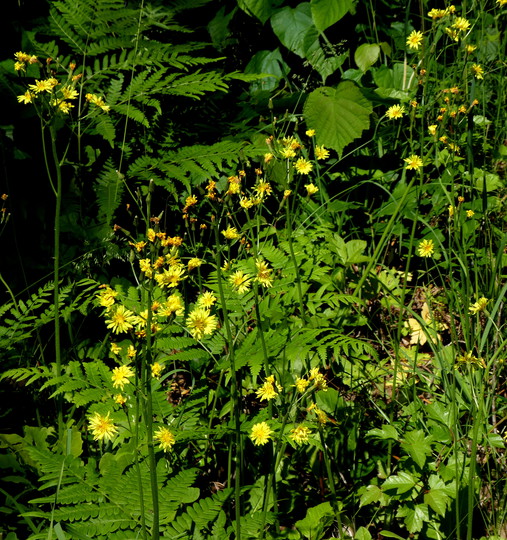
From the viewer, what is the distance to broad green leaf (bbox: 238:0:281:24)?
9.95 ft

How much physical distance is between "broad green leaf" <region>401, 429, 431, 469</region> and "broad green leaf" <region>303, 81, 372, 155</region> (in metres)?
1.45

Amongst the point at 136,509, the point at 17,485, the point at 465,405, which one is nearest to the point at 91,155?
the point at 17,485

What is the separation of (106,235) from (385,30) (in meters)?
2.07

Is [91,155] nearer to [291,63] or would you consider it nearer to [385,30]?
[291,63]

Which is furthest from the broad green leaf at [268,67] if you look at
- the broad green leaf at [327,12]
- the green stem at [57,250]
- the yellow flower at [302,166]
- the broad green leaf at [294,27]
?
the green stem at [57,250]

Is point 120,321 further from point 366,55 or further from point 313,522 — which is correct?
point 366,55

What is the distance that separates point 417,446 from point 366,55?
7.03ft

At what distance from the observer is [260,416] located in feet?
5.66

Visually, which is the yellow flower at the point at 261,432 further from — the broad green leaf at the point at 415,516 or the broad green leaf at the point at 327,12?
the broad green leaf at the point at 327,12

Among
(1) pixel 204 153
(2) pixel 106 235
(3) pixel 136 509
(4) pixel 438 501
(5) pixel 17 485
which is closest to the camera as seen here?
(3) pixel 136 509

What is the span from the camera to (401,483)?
1.72 m

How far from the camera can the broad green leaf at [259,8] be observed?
3.03 meters

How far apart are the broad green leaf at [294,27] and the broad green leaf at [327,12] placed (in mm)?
157

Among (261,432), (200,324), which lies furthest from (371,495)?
(200,324)
